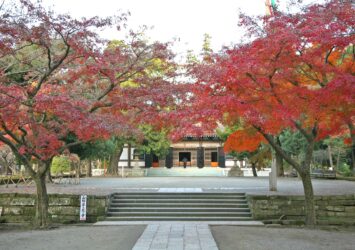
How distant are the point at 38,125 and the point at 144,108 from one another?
126 inches

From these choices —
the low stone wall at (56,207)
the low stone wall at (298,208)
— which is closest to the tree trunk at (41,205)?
the low stone wall at (56,207)

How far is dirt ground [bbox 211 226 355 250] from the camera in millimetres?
7723

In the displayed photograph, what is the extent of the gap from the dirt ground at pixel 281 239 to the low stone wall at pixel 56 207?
14.9ft

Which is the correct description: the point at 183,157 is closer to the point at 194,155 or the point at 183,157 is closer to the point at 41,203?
the point at 194,155

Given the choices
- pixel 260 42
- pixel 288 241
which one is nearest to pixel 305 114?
pixel 260 42

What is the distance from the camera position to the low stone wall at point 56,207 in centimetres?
1249

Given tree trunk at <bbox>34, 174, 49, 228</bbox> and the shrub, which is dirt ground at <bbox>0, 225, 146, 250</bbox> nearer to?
tree trunk at <bbox>34, 174, 49, 228</bbox>

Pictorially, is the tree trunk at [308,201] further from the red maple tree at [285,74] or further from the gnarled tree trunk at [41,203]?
the gnarled tree trunk at [41,203]

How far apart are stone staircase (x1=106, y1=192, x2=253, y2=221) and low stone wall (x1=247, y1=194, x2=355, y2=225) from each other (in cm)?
52

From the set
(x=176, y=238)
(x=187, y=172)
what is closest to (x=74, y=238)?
(x=176, y=238)

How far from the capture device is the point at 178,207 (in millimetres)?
13062

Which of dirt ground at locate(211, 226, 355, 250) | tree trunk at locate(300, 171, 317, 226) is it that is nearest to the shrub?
dirt ground at locate(211, 226, 355, 250)

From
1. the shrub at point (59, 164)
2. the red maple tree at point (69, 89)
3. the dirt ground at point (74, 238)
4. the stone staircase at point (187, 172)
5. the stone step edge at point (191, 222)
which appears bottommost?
the stone step edge at point (191, 222)

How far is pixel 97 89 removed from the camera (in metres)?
11.5
